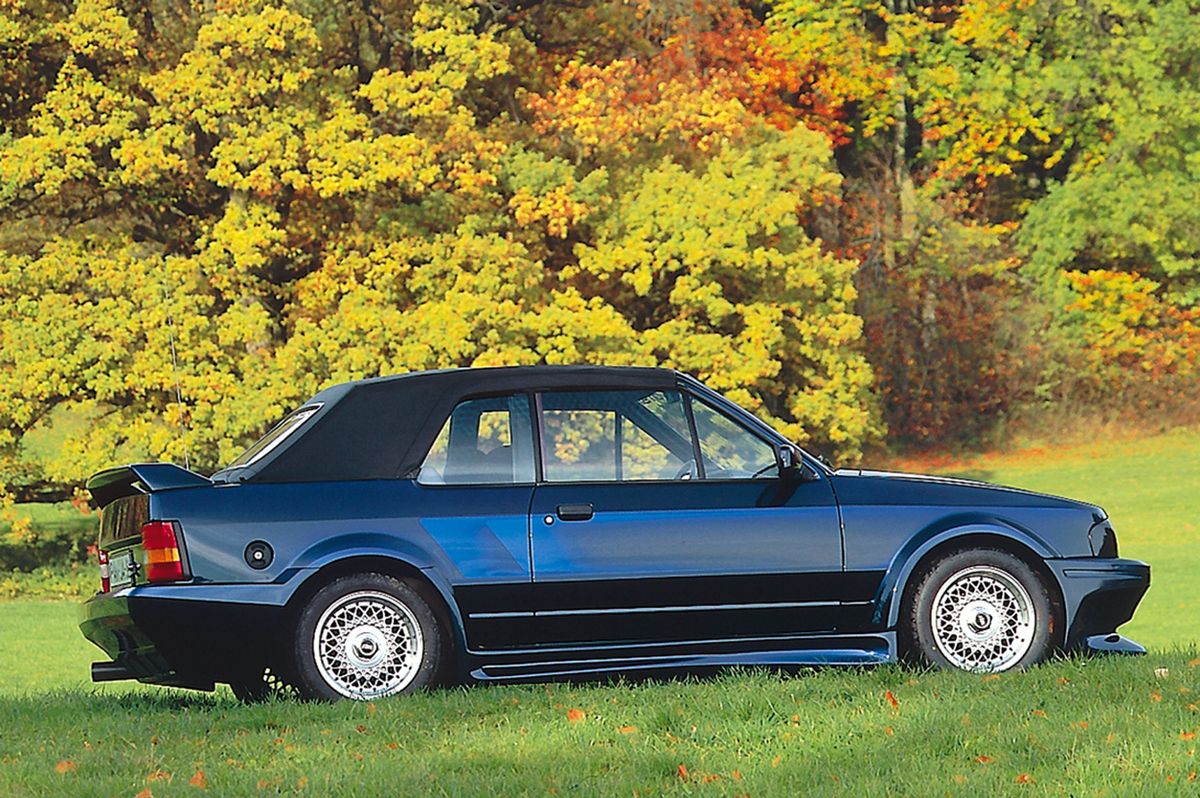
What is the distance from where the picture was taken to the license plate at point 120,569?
28.8 feet

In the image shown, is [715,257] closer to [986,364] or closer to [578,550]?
[986,364]

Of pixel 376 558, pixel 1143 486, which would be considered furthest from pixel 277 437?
pixel 1143 486

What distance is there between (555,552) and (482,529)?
1.10 feet

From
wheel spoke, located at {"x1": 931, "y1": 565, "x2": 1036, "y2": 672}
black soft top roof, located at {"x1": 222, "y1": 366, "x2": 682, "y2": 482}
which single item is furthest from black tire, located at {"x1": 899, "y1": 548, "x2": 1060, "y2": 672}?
black soft top roof, located at {"x1": 222, "y1": 366, "x2": 682, "y2": 482}

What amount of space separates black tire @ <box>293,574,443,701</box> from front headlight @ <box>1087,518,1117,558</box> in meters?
3.11

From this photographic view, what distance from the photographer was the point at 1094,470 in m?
37.4

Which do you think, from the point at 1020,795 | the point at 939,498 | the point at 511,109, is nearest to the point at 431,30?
the point at 511,109

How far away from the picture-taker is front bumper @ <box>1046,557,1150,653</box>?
9.30 m

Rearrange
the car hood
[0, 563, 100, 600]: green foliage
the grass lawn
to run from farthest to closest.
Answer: [0, 563, 100, 600]: green foliage, the car hood, the grass lawn

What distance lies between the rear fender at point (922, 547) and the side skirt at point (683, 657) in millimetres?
124

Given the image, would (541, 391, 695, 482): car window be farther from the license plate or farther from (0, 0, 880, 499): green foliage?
(0, 0, 880, 499): green foliage

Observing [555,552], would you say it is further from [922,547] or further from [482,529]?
[922,547]

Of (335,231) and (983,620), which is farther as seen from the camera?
(335,231)

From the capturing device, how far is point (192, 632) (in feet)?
27.8
